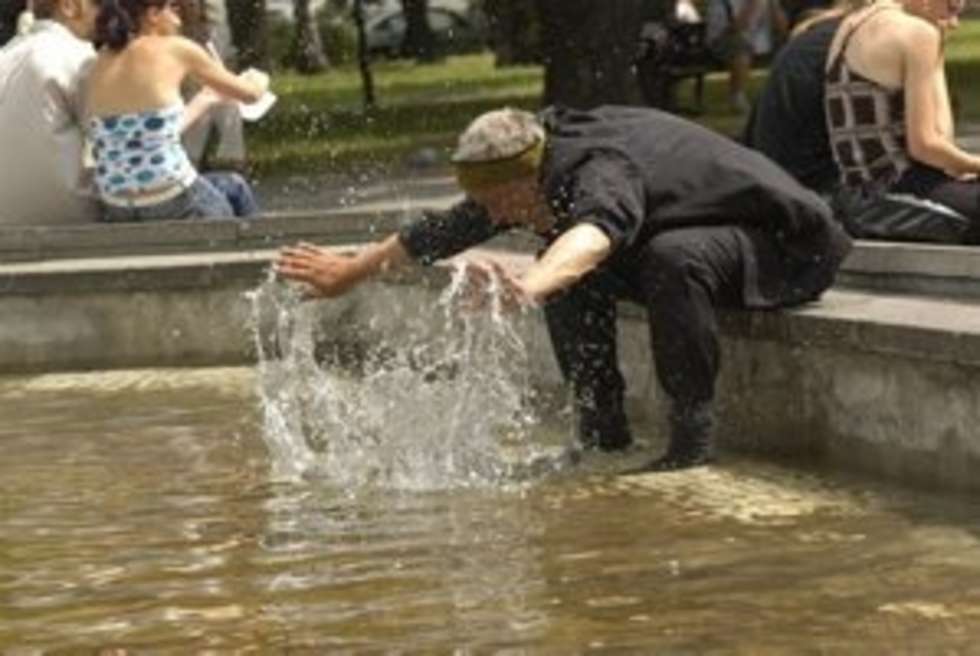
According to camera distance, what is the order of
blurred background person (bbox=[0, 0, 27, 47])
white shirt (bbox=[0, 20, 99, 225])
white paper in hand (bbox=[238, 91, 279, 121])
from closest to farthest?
white paper in hand (bbox=[238, 91, 279, 121]) → white shirt (bbox=[0, 20, 99, 225]) → blurred background person (bbox=[0, 0, 27, 47])

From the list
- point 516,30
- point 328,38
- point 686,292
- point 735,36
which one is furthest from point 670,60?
point 328,38

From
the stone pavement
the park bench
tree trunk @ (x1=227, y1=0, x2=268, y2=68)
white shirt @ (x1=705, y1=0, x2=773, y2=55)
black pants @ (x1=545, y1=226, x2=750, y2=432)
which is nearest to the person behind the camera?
black pants @ (x1=545, y1=226, x2=750, y2=432)

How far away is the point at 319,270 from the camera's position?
8102mm

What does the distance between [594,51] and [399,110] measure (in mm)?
8946

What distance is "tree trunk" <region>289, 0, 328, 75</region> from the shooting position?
150ft

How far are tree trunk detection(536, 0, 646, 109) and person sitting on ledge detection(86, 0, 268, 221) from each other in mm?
9283

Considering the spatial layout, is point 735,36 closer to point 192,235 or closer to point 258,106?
point 258,106

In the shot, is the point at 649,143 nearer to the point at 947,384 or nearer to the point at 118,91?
the point at 947,384

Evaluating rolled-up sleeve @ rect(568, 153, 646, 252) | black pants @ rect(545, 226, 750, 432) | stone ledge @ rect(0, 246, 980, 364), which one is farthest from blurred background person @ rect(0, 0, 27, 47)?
rolled-up sleeve @ rect(568, 153, 646, 252)

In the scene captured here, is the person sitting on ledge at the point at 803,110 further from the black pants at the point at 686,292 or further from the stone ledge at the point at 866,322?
the black pants at the point at 686,292

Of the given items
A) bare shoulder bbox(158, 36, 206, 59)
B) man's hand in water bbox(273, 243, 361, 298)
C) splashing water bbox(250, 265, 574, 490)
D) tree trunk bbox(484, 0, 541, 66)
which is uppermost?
bare shoulder bbox(158, 36, 206, 59)

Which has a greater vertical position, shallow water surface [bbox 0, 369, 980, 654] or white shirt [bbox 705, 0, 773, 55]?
shallow water surface [bbox 0, 369, 980, 654]

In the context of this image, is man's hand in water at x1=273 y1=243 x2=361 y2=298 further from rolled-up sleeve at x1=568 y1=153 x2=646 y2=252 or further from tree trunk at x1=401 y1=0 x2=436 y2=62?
tree trunk at x1=401 y1=0 x2=436 y2=62

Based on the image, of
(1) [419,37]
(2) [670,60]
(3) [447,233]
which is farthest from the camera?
(1) [419,37]
